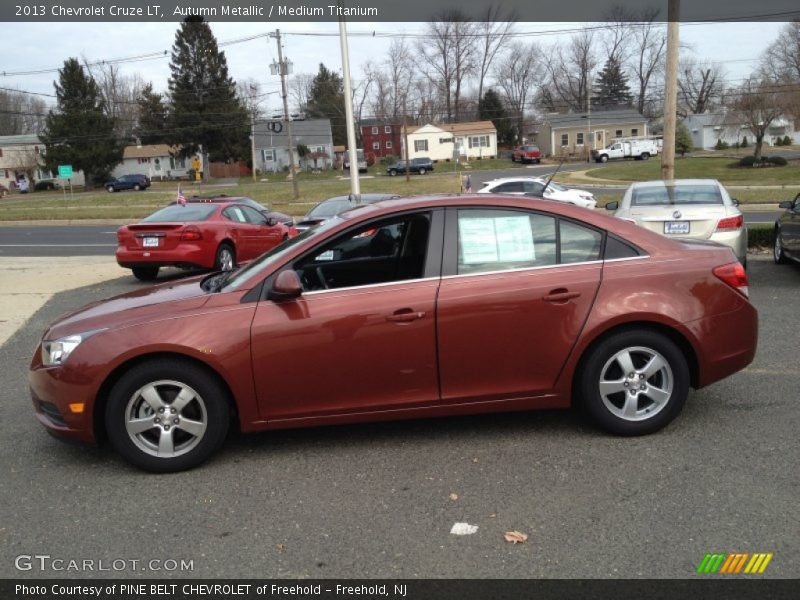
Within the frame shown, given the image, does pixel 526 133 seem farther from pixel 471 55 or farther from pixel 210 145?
pixel 210 145

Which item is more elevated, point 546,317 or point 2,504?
point 546,317

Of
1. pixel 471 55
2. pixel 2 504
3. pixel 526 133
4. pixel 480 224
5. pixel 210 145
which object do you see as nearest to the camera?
pixel 2 504

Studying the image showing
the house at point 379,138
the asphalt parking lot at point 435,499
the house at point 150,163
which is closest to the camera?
the asphalt parking lot at point 435,499

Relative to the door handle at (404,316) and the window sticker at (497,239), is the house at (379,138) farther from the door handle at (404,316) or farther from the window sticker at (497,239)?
the door handle at (404,316)

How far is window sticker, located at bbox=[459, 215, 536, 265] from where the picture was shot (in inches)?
173

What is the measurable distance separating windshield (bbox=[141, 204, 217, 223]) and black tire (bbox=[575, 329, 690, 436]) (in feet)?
30.4

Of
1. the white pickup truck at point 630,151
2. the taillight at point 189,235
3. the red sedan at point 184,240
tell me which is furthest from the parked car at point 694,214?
the white pickup truck at point 630,151

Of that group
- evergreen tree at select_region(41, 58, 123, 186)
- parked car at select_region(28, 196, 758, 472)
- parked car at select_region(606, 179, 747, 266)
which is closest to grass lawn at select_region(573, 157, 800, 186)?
parked car at select_region(606, 179, 747, 266)

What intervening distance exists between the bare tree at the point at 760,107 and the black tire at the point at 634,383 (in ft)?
152

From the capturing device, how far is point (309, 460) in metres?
4.31

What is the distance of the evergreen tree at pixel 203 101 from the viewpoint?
71250 millimetres

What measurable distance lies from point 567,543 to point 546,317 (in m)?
1.45

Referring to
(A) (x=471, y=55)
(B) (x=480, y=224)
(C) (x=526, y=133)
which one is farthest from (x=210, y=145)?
(B) (x=480, y=224)

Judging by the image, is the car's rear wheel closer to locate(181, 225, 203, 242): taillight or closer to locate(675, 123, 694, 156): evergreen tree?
locate(181, 225, 203, 242): taillight
